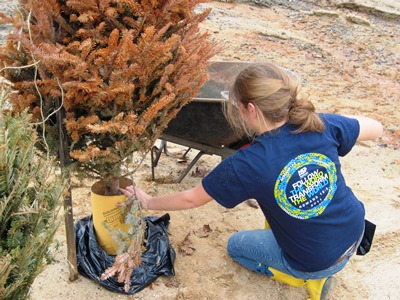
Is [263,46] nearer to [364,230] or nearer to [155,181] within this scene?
[155,181]

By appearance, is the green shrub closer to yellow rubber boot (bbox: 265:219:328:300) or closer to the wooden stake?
the wooden stake

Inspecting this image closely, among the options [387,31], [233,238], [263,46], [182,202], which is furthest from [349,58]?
[182,202]

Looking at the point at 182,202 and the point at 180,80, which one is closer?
the point at 180,80

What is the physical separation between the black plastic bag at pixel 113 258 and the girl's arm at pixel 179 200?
53 centimetres

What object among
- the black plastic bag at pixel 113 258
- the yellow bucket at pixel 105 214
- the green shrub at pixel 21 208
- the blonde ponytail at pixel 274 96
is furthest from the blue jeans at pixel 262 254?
the green shrub at pixel 21 208

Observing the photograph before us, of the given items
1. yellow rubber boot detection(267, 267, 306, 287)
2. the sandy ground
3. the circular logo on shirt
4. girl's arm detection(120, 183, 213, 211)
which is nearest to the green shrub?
the sandy ground

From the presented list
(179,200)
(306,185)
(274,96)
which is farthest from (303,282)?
(274,96)

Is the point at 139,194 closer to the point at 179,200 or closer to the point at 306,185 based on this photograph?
the point at 179,200

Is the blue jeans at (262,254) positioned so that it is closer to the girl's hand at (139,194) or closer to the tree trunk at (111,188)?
the girl's hand at (139,194)

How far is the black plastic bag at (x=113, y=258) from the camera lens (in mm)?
2877

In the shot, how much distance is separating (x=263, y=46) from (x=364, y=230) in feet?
20.6

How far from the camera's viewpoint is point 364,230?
2.94 meters

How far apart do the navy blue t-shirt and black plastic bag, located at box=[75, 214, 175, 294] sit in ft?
2.77

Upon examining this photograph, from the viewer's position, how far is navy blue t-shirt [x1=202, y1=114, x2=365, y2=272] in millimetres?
2311
